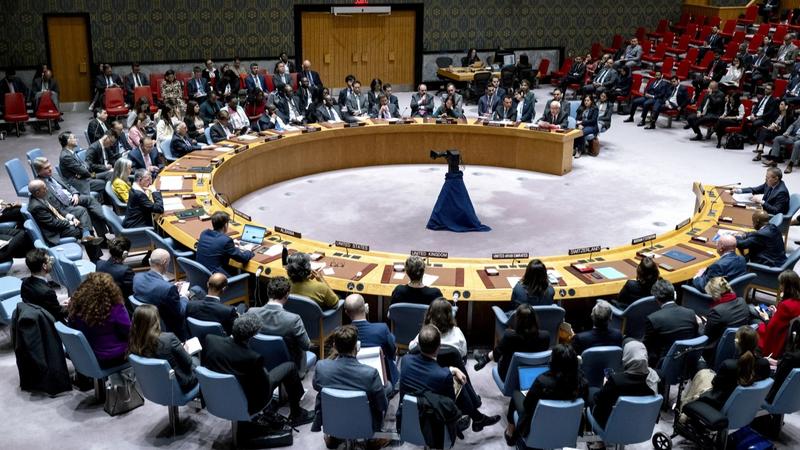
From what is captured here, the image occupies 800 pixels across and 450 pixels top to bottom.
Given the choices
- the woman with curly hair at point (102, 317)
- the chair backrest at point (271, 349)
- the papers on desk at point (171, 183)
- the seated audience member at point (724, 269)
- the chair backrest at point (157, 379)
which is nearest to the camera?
the chair backrest at point (157, 379)

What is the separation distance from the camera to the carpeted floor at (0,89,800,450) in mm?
6605

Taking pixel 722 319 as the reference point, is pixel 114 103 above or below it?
above

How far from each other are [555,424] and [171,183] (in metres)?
7.09

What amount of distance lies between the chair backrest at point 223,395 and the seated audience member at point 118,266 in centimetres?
195

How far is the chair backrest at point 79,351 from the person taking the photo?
21.1 ft

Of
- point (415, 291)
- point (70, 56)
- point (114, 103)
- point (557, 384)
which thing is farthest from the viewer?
point (70, 56)

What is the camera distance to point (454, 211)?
38.9 feet


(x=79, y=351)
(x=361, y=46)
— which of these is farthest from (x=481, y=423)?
(x=361, y=46)

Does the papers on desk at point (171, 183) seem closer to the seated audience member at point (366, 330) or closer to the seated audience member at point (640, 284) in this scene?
the seated audience member at point (366, 330)

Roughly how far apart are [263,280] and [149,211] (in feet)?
7.33

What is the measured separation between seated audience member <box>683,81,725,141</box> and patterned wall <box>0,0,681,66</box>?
23.7 feet

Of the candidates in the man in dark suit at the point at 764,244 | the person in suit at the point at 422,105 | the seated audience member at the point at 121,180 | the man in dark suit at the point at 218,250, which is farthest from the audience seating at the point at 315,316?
the person in suit at the point at 422,105

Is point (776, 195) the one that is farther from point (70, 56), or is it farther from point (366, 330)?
point (70, 56)

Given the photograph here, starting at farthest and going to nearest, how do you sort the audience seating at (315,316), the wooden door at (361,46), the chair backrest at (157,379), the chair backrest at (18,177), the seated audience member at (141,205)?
the wooden door at (361,46) → the chair backrest at (18,177) → the seated audience member at (141,205) → the audience seating at (315,316) → the chair backrest at (157,379)
